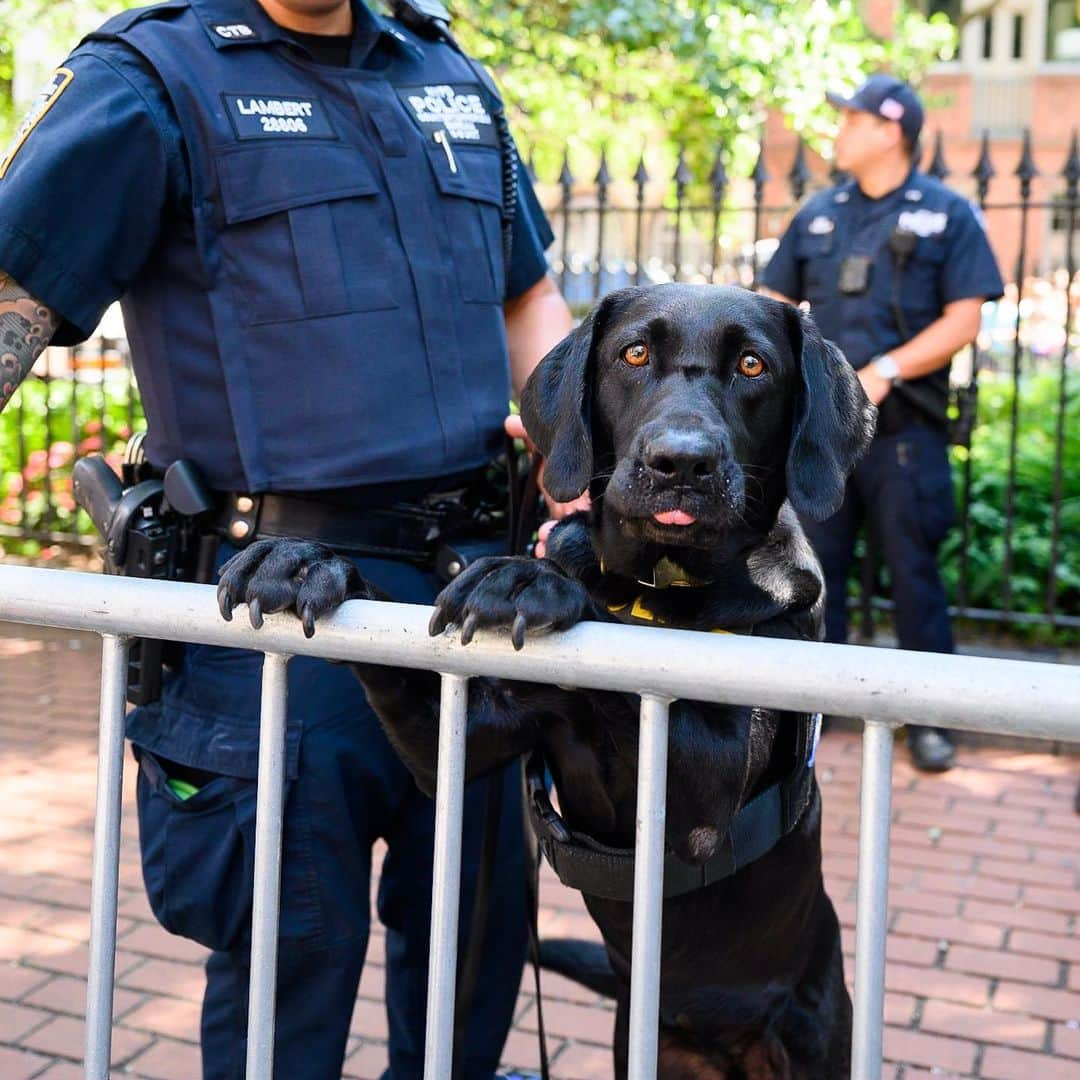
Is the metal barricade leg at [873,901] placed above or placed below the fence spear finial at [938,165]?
below

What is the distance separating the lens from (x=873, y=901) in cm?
139

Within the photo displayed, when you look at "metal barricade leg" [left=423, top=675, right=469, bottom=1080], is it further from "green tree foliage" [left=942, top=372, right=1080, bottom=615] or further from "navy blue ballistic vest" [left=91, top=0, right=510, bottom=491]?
"green tree foliage" [left=942, top=372, right=1080, bottom=615]

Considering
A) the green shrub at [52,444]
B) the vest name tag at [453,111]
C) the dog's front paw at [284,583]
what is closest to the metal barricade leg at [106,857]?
the dog's front paw at [284,583]

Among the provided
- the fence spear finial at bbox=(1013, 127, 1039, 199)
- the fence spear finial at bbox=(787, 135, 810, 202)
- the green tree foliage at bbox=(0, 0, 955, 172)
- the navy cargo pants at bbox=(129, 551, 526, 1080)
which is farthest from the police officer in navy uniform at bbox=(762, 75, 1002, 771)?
the navy cargo pants at bbox=(129, 551, 526, 1080)

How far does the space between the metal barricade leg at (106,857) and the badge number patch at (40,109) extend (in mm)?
863

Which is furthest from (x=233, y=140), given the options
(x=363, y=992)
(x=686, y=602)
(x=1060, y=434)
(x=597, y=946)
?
(x=1060, y=434)

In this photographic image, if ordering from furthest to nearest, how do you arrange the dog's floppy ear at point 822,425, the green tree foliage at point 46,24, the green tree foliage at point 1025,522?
1. the green tree foliage at point 46,24
2. the green tree foliage at point 1025,522
3. the dog's floppy ear at point 822,425

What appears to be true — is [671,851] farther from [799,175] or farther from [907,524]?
[799,175]

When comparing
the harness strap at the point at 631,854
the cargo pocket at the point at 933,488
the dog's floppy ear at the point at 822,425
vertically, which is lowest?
the cargo pocket at the point at 933,488

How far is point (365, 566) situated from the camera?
7.52 ft

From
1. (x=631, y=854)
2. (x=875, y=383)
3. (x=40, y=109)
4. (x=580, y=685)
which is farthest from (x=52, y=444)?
(x=580, y=685)

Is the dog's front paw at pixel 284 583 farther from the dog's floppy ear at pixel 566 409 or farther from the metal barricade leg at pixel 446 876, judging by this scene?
the dog's floppy ear at pixel 566 409

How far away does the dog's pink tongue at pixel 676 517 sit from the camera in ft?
6.00

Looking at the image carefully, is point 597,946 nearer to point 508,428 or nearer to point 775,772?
point 775,772
